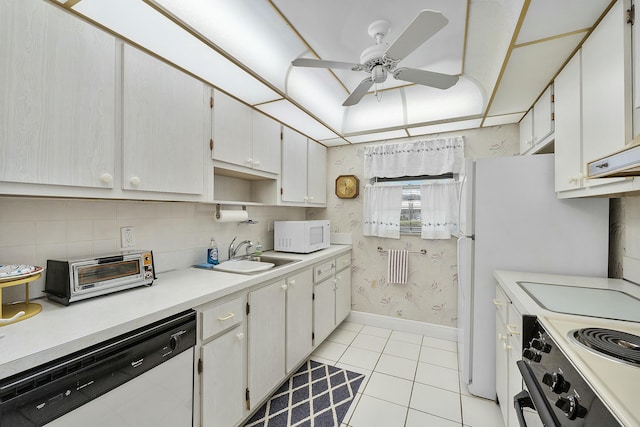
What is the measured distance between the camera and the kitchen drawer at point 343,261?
3000mm

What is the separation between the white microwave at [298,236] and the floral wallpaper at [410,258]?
0.62 m

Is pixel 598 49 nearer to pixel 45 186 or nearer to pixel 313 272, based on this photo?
pixel 313 272

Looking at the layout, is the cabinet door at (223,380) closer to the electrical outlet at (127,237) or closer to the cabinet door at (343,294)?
the electrical outlet at (127,237)

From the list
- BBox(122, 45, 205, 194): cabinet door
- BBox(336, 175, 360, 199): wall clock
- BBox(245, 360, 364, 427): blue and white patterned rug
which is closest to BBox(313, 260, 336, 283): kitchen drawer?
BBox(245, 360, 364, 427): blue and white patterned rug

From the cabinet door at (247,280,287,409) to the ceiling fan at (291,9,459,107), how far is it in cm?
145

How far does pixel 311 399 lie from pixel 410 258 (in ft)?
A: 5.80

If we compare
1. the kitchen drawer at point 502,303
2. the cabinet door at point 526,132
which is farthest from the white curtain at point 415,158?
the kitchen drawer at point 502,303

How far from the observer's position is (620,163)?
2.61 ft

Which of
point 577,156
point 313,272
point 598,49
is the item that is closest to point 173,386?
point 313,272

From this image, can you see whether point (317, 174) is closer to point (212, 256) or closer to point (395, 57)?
point (212, 256)

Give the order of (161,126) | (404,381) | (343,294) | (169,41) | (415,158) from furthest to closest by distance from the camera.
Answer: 1. (343,294)
2. (415,158)
3. (404,381)
4. (161,126)
5. (169,41)

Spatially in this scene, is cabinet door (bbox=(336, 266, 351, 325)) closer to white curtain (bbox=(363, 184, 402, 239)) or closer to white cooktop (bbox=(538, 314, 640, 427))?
white curtain (bbox=(363, 184, 402, 239))

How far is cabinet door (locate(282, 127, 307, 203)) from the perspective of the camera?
2623mm

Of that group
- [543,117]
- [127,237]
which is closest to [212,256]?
[127,237]
